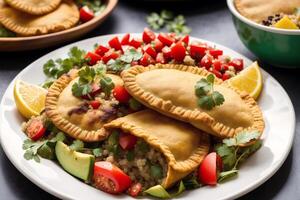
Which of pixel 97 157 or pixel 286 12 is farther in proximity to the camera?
pixel 286 12

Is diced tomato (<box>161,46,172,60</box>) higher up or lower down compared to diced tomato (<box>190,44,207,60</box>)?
higher up

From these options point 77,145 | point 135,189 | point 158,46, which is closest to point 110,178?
point 135,189

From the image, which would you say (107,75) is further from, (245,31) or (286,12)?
(286,12)

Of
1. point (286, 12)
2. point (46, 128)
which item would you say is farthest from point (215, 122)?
point (286, 12)

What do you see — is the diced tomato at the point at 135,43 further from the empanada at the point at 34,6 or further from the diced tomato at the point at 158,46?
the empanada at the point at 34,6

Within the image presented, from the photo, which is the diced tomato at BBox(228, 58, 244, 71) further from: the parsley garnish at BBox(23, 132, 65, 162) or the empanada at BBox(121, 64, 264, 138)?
the parsley garnish at BBox(23, 132, 65, 162)

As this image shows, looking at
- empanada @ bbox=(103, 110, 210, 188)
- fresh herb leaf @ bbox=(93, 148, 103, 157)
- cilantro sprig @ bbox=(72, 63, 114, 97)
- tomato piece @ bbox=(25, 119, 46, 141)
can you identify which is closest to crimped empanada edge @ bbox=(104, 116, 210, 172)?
empanada @ bbox=(103, 110, 210, 188)

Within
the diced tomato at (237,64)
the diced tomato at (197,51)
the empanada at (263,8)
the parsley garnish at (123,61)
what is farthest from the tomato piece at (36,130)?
the empanada at (263,8)

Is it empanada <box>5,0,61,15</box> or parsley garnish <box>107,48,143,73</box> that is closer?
parsley garnish <box>107,48,143,73</box>
